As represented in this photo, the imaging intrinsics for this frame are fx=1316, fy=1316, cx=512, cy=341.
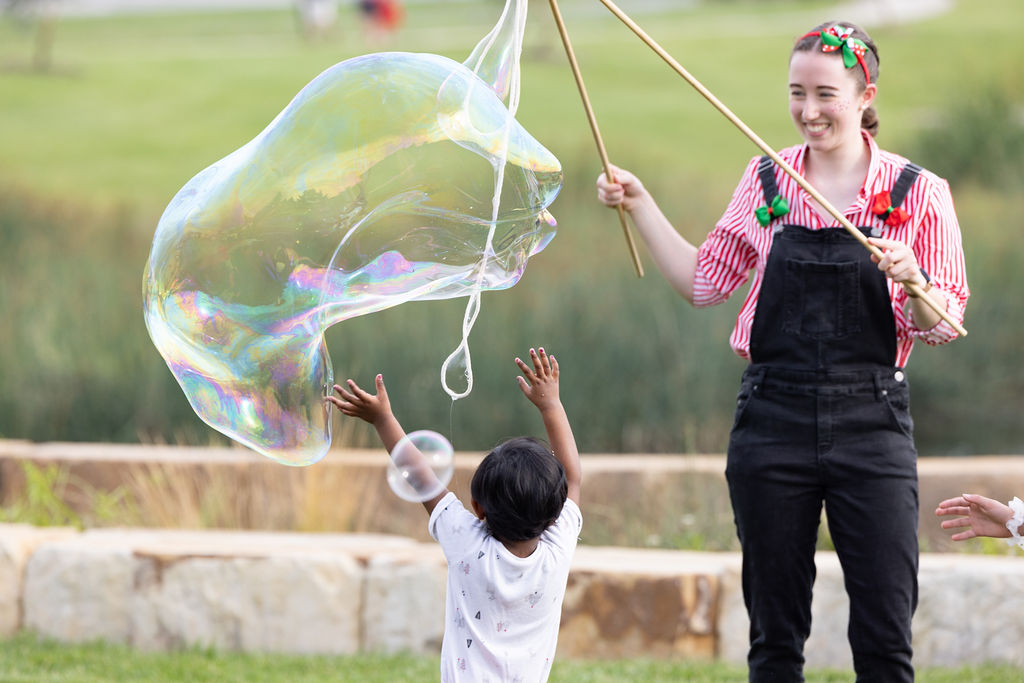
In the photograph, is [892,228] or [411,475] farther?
[892,228]

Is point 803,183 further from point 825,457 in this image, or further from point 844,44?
point 825,457

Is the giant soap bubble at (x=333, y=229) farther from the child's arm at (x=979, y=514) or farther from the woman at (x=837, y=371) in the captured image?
the child's arm at (x=979, y=514)

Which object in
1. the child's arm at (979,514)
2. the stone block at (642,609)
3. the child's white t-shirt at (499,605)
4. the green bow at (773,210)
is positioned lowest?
the stone block at (642,609)

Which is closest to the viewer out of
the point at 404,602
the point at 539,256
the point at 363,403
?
the point at 363,403

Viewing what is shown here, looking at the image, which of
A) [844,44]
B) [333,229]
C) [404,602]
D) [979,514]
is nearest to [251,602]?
[404,602]

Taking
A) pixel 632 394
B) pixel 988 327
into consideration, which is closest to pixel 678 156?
pixel 988 327

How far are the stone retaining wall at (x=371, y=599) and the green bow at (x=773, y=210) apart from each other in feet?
→ 4.95

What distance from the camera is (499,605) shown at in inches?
92.5

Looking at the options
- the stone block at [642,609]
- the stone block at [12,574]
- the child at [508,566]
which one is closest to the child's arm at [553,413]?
the child at [508,566]

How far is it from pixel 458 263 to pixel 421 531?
2623 mm

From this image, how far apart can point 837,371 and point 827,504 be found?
289mm

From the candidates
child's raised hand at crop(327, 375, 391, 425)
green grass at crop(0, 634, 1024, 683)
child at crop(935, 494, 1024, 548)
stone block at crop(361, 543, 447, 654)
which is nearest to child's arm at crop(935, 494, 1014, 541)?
child at crop(935, 494, 1024, 548)

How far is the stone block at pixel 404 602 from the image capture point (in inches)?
162

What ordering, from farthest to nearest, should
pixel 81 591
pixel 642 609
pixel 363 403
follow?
pixel 81 591 < pixel 642 609 < pixel 363 403
